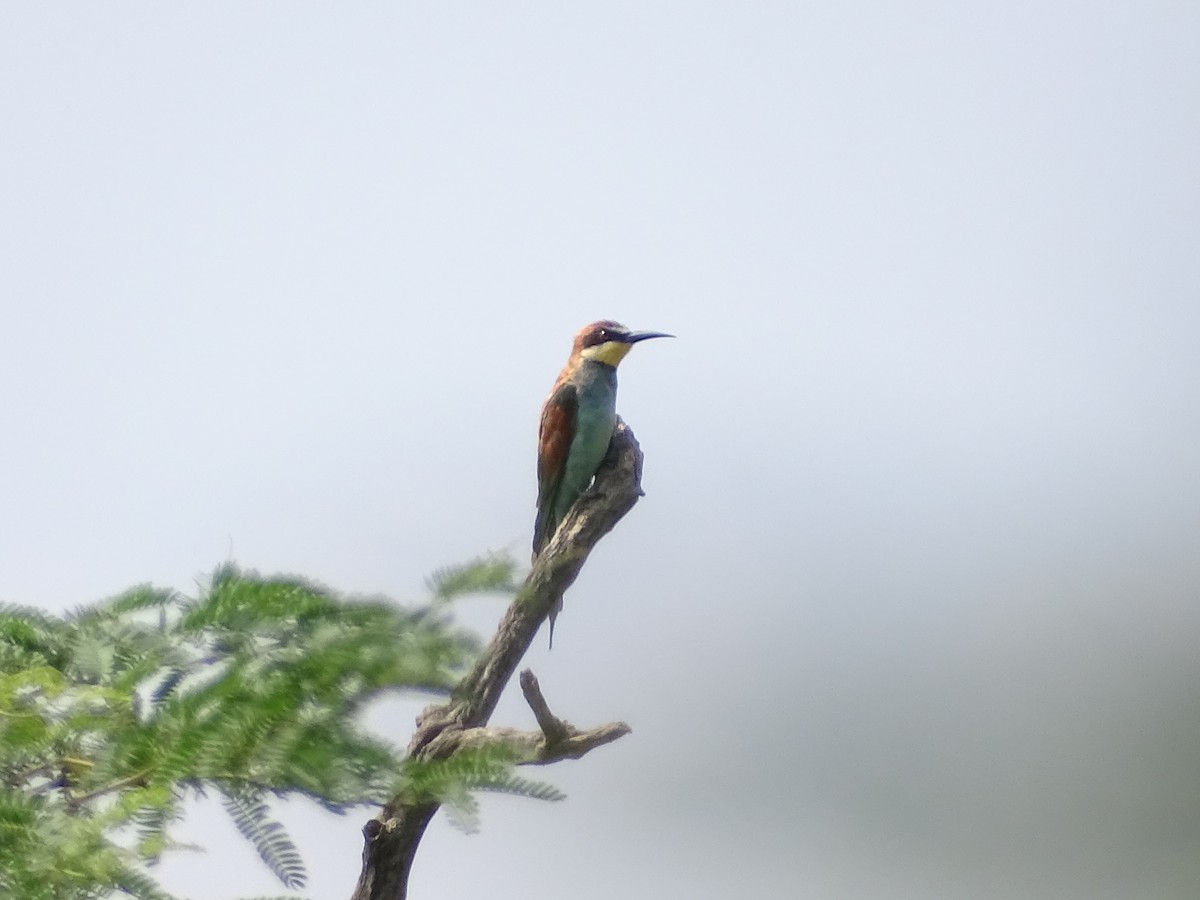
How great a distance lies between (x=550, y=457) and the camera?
22.3 feet

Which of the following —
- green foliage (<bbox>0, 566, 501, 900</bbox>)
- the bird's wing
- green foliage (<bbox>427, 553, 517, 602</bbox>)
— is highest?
the bird's wing

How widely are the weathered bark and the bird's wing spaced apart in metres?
1.62

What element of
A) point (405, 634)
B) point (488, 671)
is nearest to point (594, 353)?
point (488, 671)

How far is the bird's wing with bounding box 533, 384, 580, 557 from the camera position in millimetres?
6773

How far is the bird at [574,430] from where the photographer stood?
6559mm

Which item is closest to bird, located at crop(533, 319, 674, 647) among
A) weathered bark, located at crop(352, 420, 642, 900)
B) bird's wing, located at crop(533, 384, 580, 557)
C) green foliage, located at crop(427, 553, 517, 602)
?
bird's wing, located at crop(533, 384, 580, 557)

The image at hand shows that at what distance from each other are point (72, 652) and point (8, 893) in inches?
31.3

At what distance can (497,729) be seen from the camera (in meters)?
4.31

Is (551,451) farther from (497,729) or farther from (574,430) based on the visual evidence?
(497,729)

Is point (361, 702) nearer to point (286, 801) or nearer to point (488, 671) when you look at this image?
point (286, 801)

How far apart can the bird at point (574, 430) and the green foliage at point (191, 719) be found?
3.35 m

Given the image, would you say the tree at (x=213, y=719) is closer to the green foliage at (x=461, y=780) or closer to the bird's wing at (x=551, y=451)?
the green foliage at (x=461, y=780)

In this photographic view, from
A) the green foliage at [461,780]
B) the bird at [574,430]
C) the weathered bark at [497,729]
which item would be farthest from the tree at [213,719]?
the bird at [574,430]

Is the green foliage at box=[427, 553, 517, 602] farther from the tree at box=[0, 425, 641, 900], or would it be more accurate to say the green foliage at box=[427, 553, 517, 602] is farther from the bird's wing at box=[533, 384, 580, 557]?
the bird's wing at box=[533, 384, 580, 557]
